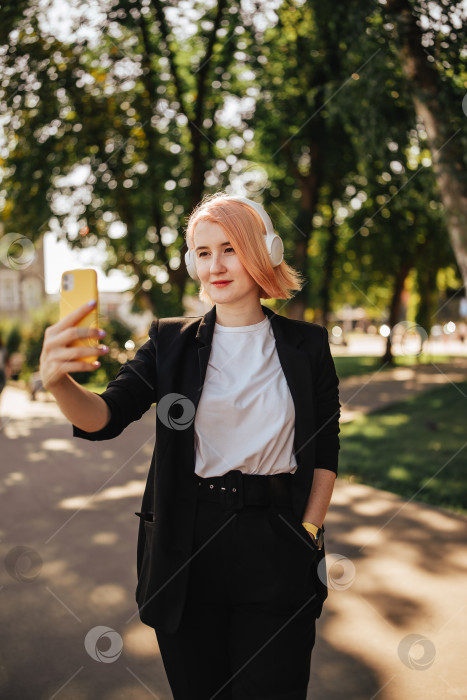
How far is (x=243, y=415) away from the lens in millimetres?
2051

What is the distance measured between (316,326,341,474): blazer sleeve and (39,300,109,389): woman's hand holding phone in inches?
37.7

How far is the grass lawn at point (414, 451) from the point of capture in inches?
277

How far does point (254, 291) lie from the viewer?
2172mm

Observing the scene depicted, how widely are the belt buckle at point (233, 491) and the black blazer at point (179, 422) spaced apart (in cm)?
10

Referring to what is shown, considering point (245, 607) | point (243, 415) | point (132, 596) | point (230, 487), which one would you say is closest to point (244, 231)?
point (243, 415)

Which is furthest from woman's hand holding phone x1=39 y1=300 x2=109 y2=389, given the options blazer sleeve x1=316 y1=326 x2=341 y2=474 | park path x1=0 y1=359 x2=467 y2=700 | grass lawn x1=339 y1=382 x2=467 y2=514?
grass lawn x1=339 y1=382 x2=467 y2=514

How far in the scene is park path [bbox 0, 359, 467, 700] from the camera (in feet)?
11.0

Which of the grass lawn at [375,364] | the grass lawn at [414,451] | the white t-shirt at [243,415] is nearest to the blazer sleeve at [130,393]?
the white t-shirt at [243,415]

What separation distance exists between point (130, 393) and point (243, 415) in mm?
354

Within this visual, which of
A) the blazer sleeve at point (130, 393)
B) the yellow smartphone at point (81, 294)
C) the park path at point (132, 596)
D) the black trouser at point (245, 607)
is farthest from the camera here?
the park path at point (132, 596)

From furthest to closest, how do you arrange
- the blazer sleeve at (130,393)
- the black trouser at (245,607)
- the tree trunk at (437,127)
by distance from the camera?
the tree trunk at (437,127) → the black trouser at (245,607) → the blazer sleeve at (130,393)

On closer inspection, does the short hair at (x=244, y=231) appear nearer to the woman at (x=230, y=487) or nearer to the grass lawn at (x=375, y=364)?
the woman at (x=230, y=487)

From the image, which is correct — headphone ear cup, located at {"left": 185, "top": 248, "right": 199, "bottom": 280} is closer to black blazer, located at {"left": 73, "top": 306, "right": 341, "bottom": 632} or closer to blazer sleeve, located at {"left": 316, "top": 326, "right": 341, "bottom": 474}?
black blazer, located at {"left": 73, "top": 306, "right": 341, "bottom": 632}

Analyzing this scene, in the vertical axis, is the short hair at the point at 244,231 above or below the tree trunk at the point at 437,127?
below
